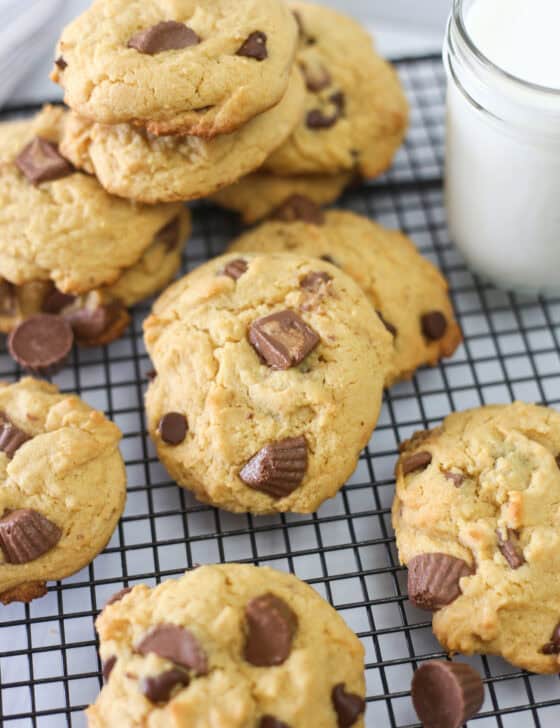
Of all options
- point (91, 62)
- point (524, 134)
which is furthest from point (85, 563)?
point (524, 134)

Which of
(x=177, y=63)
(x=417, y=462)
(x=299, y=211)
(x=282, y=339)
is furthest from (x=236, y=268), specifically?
(x=417, y=462)

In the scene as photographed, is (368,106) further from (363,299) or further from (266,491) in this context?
(266,491)

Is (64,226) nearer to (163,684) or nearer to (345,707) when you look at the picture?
(163,684)

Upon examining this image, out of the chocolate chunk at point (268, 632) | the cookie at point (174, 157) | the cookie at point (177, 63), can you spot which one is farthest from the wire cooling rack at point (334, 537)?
the cookie at point (177, 63)

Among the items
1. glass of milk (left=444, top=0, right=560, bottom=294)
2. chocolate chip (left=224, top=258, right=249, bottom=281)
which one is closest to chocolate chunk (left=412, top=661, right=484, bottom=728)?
chocolate chip (left=224, top=258, right=249, bottom=281)

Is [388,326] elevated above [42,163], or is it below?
below

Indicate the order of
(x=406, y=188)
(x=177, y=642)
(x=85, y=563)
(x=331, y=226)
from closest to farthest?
(x=177, y=642)
(x=85, y=563)
(x=331, y=226)
(x=406, y=188)

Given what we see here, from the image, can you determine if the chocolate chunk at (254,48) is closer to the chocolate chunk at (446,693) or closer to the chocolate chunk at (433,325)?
the chocolate chunk at (433,325)
